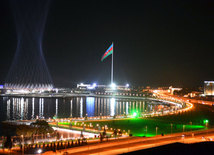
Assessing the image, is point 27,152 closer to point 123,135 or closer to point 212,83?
point 123,135

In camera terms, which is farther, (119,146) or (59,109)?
(59,109)

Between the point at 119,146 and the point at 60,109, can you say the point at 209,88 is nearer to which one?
the point at 60,109

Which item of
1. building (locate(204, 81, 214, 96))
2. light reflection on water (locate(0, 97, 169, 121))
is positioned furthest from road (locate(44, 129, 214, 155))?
building (locate(204, 81, 214, 96))

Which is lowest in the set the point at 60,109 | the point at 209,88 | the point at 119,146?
the point at 60,109

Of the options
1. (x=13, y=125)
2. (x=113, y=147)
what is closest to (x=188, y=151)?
(x=113, y=147)

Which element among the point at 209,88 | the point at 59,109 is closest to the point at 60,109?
the point at 59,109

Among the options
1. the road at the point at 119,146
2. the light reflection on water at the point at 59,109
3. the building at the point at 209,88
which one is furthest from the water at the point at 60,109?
the road at the point at 119,146

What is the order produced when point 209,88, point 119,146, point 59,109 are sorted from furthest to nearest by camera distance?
point 209,88 → point 59,109 → point 119,146

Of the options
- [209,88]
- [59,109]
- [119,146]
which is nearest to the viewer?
[119,146]

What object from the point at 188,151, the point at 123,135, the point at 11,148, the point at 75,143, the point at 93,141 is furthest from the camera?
the point at 123,135

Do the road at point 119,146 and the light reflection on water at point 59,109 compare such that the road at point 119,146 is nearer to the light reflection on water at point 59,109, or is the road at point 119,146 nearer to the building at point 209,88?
the light reflection on water at point 59,109

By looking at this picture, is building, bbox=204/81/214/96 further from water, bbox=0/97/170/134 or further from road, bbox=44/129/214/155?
road, bbox=44/129/214/155
